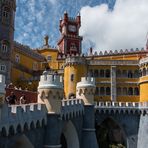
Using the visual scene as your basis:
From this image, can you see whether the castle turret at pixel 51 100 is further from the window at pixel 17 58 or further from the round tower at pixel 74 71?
the window at pixel 17 58

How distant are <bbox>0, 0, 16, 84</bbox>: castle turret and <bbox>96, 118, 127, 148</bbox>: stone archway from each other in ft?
55.0

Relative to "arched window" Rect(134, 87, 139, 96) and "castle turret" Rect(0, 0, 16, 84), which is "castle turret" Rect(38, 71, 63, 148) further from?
"arched window" Rect(134, 87, 139, 96)

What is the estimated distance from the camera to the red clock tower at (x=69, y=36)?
8381cm

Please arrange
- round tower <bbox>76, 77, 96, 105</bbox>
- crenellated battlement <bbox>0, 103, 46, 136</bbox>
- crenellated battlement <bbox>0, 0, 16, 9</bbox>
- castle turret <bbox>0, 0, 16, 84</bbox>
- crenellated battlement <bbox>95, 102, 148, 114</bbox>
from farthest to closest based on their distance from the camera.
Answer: crenellated battlement <bbox>0, 0, 16, 9</bbox> < castle turret <bbox>0, 0, 16, 84</bbox> < crenellated battlement <bbox>95, 102, 148, 114</bbox> < round tower <bbox>76, 77, 96, 105</bbox> < crenellated battlement <bbox>0, 103, 46, 136</bbox>

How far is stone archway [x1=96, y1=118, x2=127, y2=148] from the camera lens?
178 feet

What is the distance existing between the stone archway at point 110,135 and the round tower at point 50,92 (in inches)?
1105

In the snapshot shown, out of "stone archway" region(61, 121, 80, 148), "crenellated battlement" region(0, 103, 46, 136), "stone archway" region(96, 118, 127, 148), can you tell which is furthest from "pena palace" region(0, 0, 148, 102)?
"crenellated battlement" region(0, 103, 46, 136)

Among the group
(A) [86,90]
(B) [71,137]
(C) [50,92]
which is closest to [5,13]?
(A) [86,90]

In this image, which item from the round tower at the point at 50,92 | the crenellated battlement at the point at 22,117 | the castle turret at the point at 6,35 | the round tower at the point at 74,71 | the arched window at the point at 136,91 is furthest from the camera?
the arched window at the point at 136,91

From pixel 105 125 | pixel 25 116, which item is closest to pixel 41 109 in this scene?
pixel 25 116

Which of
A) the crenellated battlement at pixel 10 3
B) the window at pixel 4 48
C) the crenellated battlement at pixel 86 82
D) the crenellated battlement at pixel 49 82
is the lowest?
the crenellated battlement at pixel 49 82

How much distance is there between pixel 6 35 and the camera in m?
56.2

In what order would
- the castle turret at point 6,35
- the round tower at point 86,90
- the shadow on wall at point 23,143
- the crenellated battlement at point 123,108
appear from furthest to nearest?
the castle turret at point 6,35 → the crenellated battlement at point 123,108 → the round tower at point 86,90 → the shadow on wall at point 23,143

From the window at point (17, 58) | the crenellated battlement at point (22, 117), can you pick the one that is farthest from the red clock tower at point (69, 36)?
the crenellated battlement at point (22, 117)
